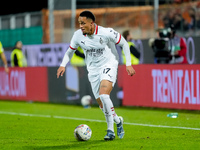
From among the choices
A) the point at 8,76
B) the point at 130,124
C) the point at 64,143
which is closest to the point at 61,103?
the point at 8,76

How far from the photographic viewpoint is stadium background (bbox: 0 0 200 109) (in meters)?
14.1

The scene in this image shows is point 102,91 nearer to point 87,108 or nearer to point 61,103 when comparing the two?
point 87,108

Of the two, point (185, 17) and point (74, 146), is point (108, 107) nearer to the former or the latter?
point (74, 146)

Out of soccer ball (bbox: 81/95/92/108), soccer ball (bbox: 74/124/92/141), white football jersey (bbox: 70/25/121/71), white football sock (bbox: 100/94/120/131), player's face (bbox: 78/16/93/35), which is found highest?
player's face (bbox: 78/16/93/35)

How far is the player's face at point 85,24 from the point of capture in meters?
8.52

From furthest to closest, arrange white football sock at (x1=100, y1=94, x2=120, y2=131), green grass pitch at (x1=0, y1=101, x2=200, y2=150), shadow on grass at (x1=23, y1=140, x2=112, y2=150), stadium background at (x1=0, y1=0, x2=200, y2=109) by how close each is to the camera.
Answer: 1. stadium background at (x1=0, y1=0, x2=200, y2=109)
2. white football sock at (x1=100, y1=94, x2=120, y2=131)
3. green grass pitch at (x1=0, y1=101, x2=200, y2=150)
4. shadow on grass at (x1=23, y1=140, x2=112, y2=150)

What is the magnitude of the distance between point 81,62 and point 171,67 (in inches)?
220

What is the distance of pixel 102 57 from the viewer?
8727 mm

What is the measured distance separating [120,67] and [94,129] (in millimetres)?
5574

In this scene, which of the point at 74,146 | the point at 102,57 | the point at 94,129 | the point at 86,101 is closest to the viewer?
the point at 74,146

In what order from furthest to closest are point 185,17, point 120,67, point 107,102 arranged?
point 185,17 → point 120,67 → point 107,102

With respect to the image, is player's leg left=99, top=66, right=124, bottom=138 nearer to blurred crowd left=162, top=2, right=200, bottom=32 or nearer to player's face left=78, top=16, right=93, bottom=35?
player's face left=78, top=16, right=93, bottom=35

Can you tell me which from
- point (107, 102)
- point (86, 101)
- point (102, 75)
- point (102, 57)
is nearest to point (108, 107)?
point (107, 102)

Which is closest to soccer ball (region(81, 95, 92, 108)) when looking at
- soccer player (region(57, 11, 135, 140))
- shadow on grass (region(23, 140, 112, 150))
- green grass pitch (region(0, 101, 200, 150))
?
green grass pitch (region(0, 101, 200, 150))
